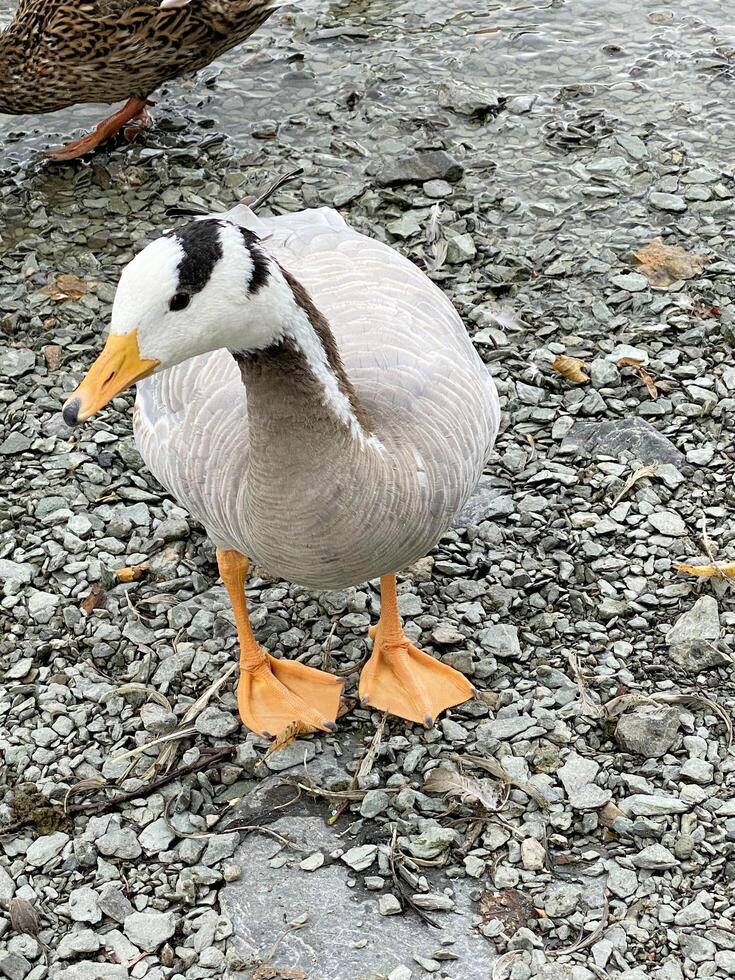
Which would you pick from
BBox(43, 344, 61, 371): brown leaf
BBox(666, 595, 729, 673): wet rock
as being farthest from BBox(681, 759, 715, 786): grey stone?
BBox(43, 344, 61, 371): brown leaf

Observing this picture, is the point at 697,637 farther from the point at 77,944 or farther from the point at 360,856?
the point at 77,944

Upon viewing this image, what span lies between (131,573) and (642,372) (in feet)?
7.27

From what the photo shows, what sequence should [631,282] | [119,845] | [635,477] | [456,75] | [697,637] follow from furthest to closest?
[456,75], [631,282], [635,477], [697,637], [119,845]

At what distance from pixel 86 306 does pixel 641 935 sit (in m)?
3.66

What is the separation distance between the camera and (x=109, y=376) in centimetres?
263

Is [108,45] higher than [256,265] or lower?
lower

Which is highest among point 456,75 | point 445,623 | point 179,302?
point 179,302

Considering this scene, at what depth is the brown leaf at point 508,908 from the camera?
323 centimetres

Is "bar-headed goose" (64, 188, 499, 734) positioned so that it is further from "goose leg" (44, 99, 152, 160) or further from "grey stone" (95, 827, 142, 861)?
"goose leg" (44, 99, 152, 160)

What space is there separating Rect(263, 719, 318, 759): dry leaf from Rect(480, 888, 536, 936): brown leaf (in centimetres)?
81

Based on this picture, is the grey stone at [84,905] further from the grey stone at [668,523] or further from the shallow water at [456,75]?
the shallow water at [456,75]

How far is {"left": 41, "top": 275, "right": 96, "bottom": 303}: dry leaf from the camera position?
18.3 feet

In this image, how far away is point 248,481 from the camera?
3.18 metres

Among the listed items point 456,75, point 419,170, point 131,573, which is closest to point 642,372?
point 419,170
